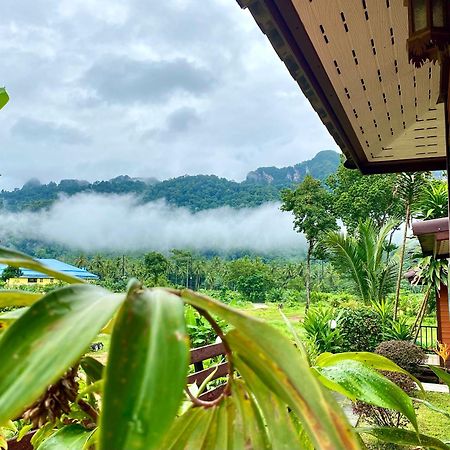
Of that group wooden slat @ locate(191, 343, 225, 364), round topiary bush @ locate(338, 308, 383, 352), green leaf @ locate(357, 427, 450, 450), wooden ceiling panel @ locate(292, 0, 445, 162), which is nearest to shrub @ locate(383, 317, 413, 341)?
round topiary bush @ locate(338, 308, 383, 352)

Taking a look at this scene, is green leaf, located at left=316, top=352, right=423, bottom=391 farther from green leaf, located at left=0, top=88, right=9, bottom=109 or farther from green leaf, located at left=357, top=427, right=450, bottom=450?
green leaf, located at left=0, top=88, right=9, bottom=109

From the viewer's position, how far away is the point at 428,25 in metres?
1.11

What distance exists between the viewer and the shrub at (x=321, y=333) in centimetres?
627

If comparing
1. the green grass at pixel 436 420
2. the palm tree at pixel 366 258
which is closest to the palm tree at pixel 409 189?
the palm tree at pixel 366 258

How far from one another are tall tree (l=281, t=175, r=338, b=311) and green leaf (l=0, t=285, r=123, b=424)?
16.7m

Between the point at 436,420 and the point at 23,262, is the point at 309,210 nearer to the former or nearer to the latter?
the point at 436,420

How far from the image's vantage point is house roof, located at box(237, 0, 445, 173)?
1189 millimetres

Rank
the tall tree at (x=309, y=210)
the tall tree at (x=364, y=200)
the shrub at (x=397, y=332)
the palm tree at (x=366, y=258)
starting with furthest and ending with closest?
the tall tree at (x=364, y=200) → the tall tree at (x=309, y=210) → the palm tree at (x=366, y=258) → the shrub at (x=397, y=332)

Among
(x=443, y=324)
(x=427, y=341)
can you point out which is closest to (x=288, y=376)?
(x=443, y=324)

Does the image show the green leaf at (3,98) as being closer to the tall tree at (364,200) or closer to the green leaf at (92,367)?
the green leaf at (92,367)

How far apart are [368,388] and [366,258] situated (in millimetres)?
8058

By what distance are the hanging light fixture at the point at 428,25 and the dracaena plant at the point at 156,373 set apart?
3.73 ft

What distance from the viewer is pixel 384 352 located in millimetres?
5211

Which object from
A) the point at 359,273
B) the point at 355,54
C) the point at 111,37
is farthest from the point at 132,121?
the point at 355,54
